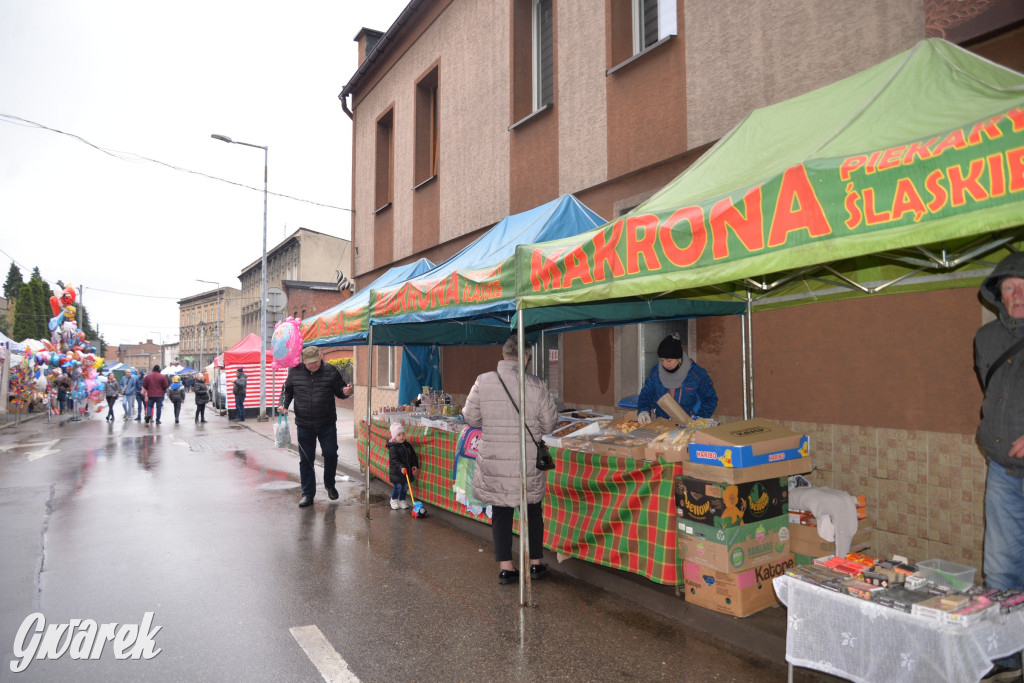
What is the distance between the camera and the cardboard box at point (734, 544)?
4195 mm

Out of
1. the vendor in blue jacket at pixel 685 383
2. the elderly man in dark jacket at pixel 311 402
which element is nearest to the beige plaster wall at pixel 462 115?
the elderly man in dark jacket at pixel 311 402

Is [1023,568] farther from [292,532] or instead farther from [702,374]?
[292,532]

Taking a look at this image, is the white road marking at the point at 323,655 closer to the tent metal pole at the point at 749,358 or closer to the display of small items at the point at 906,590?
the display of small items at the point at 906,590

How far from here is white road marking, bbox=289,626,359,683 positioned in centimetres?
367

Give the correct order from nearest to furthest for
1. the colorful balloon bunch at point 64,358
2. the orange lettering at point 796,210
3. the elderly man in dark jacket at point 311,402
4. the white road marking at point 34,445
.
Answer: the orange lettering at point 796,210, the elderly man in dark jacket at point 311,402, the white road marking at point 34,445, the colorful balloon bunch at point 64,358

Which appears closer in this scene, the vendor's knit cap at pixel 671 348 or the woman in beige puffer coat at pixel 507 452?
the woman in beige puffer coat at pixel 507 452

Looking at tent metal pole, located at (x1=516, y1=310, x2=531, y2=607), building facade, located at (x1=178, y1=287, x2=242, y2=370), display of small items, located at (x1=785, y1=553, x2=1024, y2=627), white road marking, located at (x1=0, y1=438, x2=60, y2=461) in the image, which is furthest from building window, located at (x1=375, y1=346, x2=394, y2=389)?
building facade, located at (x1=178, y1=287, x2=242, y2=370)

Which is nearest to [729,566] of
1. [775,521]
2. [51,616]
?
[775,521]

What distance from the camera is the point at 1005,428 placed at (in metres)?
3.38

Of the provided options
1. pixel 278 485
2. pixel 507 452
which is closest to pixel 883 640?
pixel 507 452

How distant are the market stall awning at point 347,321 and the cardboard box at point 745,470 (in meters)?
4.77

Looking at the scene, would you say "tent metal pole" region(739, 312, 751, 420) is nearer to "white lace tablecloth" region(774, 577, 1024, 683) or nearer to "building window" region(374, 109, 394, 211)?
"white lace tablecloth" region(774, 577, 1024, 683)

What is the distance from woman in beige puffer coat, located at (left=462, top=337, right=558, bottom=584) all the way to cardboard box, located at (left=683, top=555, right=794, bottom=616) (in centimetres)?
131

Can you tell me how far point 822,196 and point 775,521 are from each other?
255 cm
